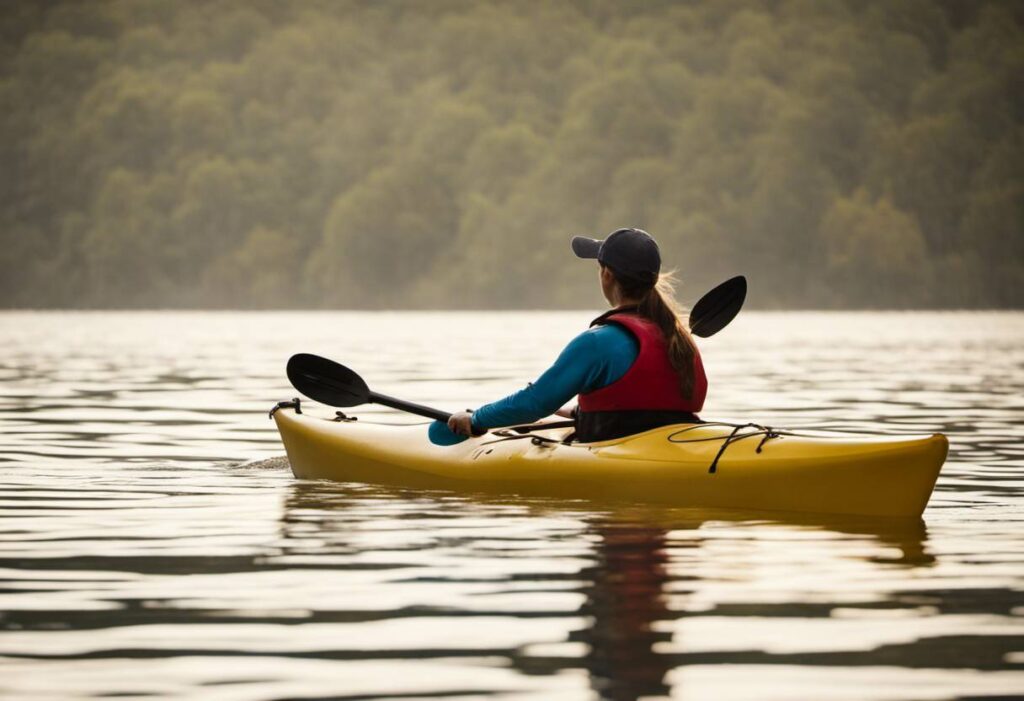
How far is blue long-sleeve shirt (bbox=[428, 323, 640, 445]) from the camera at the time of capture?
8.12 m

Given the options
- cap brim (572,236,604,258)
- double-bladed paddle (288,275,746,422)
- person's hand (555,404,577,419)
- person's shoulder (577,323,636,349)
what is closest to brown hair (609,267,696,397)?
person's shoulder (577,323,636,349)

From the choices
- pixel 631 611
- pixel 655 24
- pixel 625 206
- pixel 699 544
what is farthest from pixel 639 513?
pixel 655 24

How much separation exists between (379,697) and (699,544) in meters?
2.88

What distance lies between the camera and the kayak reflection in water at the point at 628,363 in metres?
8.13

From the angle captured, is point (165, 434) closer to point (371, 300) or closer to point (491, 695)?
point (491, 695)

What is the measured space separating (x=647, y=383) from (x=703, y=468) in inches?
18.7

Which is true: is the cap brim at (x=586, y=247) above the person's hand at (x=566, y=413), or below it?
above

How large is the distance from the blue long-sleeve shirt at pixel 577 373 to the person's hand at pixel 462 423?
366 millimetres

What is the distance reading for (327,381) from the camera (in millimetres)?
10039

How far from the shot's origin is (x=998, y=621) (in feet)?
17.9

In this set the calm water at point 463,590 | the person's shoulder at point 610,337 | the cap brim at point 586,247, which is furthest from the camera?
the cap brim at point 586,247

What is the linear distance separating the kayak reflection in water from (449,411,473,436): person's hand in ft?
1.51

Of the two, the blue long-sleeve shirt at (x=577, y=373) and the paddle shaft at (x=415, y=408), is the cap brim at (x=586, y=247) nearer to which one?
the blue long-sleeve shirt at (x=577, y=373)

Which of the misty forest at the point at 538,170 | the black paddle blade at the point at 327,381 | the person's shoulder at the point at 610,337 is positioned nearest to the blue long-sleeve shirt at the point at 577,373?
the person's shoulder at the point at 610,337
